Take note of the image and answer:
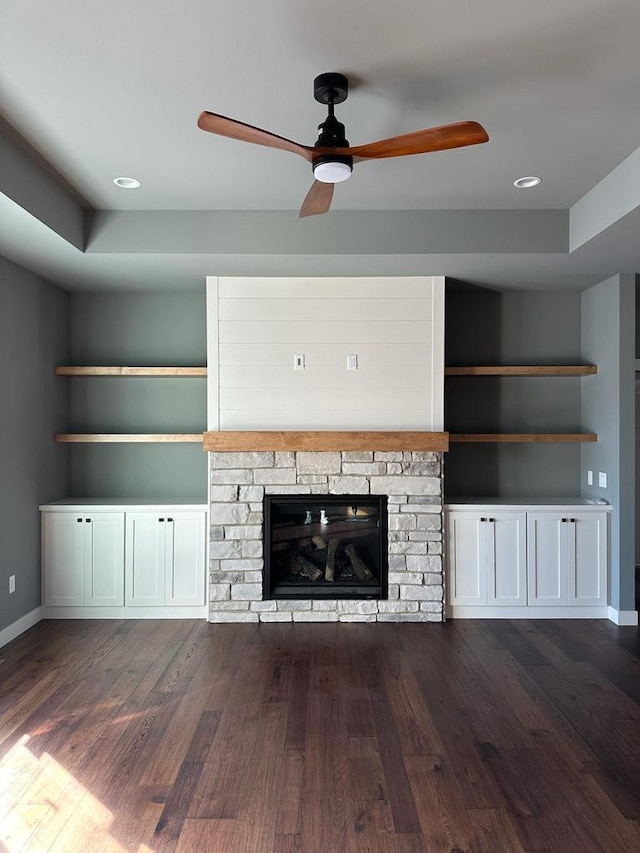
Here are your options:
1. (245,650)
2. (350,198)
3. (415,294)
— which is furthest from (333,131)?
(245,650)

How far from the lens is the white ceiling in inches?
80.9

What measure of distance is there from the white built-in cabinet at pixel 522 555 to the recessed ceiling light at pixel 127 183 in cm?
299

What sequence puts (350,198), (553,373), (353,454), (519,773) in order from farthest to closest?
(553,373) → (353,454) → (350,198) → (519,773)

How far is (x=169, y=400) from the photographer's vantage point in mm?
5133

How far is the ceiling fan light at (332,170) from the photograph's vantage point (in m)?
2.42

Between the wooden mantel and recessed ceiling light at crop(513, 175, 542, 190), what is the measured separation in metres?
1.75

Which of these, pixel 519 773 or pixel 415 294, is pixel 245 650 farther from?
pixel 415 294

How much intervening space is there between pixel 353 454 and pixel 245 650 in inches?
60.2

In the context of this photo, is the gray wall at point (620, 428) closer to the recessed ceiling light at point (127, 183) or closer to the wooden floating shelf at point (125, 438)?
the wooden floating shelf at point (125, 438)

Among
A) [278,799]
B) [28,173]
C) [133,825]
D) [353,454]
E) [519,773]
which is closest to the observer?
[133,825]

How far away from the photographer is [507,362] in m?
5.12

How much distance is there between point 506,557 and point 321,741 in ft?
7.45

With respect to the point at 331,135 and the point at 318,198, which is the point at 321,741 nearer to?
the point at 318,198

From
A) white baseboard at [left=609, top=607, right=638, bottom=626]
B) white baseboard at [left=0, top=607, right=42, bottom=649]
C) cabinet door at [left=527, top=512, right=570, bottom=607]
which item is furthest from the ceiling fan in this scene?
white baseboard at [left=609, top=607, right=638, bottom=626]
